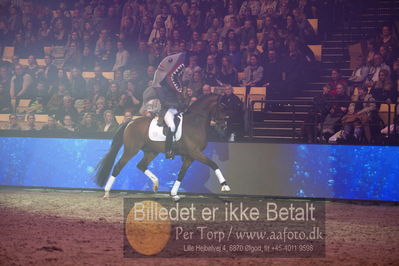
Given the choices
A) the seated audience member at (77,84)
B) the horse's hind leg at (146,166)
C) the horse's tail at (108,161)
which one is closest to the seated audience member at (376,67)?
the horse's hind leg at (146,166)

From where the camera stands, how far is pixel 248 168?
13.7 m

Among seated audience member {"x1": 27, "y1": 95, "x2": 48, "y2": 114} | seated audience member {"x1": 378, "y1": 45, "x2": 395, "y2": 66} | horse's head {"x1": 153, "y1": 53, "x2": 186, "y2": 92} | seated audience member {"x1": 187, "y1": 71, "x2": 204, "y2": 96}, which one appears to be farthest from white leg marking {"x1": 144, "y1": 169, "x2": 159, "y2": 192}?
seated audience member {"x1": 378, "y1": 45, "x2": 395, "y2": 66}

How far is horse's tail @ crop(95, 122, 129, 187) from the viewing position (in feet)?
43.3

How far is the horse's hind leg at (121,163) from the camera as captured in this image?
13.4 m

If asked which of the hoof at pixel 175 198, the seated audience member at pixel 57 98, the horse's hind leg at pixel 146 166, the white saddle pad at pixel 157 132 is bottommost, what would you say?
the hoof at pixel 175 198

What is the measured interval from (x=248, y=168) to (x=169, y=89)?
263cm

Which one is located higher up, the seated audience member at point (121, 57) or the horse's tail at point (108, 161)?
the seated audience member at point (121, 57)

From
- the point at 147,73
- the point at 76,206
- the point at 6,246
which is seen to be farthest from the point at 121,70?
the point at 6,246

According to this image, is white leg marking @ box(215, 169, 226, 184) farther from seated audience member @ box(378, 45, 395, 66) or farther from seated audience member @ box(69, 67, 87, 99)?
seated audience member @ box(69, 67, 87, 99)

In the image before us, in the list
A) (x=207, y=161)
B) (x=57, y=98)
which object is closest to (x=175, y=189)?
(x=207, y=161)

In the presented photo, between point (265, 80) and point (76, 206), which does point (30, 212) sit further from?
point (265, 80)

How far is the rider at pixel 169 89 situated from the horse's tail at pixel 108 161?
1.13m

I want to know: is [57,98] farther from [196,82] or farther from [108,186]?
[108,186]

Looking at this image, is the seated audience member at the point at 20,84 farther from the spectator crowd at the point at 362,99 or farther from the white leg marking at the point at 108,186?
the spectator crowd at the point at 362,99
